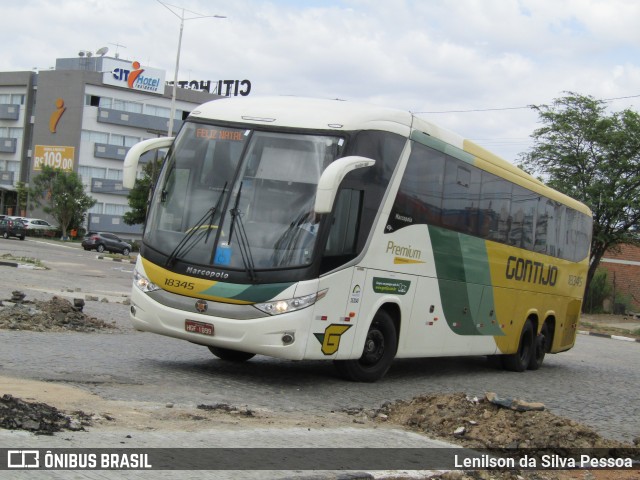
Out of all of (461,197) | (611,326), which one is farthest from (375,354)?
(611,326)

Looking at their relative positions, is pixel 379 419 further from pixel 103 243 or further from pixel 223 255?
pixel 103 243

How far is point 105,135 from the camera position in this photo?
89.2m

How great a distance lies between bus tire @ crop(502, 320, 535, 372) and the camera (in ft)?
57.7

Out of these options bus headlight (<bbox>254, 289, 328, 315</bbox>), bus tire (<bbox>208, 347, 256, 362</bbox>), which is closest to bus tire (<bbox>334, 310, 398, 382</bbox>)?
bus headlight (<bbox>254, 289, 328, 315</bbox>)

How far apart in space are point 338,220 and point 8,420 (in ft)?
17.6

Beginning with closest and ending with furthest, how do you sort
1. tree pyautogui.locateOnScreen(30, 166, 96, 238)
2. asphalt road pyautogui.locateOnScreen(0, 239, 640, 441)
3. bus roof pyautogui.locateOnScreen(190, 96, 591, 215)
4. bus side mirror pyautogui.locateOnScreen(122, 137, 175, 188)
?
asphalt road pyautogui.locateOnScreen(0, 239, 640, 441) → bus roof pyautogui.locateOnScreen(190, 96, 591, 215) → bus side mirror pyautogui.locateOnScreen(122, 137, 175, 188) → tree pyautogui.locateOnScreen(30, 166, 96, 238)

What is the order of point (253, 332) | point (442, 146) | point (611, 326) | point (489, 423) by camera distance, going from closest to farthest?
point (489, 423) → point (253, 332) → point (442, 146) → point (611, 326)

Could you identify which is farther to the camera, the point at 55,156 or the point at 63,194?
the point at 55,156

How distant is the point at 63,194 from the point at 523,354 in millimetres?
64620

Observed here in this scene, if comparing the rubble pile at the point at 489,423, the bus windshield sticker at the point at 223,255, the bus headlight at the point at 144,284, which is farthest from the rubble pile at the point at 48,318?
the rubble pile at the point at 489,423

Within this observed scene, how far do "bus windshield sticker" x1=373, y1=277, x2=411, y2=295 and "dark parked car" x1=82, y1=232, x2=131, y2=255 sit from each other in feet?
163

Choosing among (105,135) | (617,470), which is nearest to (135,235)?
(105,135)

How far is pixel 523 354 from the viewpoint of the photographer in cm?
1789

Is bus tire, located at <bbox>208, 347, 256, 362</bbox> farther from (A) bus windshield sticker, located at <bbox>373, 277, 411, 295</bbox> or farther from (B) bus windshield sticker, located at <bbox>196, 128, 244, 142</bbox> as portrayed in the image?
(B) bus windshield sticker, located at <bbox>196, 128, 244, 142</bbox>
